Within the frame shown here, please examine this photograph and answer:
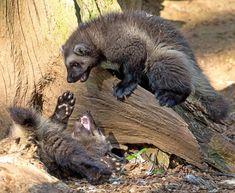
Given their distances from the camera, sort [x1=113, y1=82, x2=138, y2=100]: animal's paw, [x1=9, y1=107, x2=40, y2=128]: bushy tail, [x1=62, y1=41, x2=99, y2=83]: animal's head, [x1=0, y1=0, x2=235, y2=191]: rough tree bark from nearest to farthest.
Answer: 1. [x1=9, y1=107, x2=40, y2=128]: bushy tail
2. [x1=113, y1=82, x2=138, y2=100]: animal's paw
3. [x1=0, y1=0, x2=235, y2=191]: rough tree bark
4. [x1=62, y1=41, x2=99, y2=83]: animal's head

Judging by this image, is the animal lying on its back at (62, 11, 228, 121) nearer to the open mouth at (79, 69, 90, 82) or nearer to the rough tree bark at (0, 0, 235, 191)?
the open mouth at (79, 69, 90, 82)

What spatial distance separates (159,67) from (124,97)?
454 mm

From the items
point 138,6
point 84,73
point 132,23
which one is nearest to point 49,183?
point 84,73

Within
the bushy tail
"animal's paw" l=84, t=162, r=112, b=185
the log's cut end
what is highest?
the log's cut end

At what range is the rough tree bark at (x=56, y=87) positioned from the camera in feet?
17.0

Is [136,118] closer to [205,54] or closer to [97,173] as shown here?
[97,173]

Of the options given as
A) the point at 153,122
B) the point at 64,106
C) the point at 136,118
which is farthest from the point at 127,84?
the point at 64,106

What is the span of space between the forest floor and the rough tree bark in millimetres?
245

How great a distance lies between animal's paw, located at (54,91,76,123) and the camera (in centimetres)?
521

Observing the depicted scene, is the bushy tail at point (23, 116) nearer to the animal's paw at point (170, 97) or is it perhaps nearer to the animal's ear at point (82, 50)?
the animal's ear at point (82, 50)

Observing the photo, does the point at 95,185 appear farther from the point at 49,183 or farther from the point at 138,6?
the point at 138,6

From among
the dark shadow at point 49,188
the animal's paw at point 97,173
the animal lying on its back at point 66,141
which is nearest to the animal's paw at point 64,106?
the animal lying on its back at point 66,141

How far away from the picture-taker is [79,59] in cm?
572

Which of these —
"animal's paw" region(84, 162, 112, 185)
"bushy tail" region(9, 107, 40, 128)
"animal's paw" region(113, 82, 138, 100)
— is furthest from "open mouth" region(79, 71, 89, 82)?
"animal's paw" region(84, 162, 112, 185)
